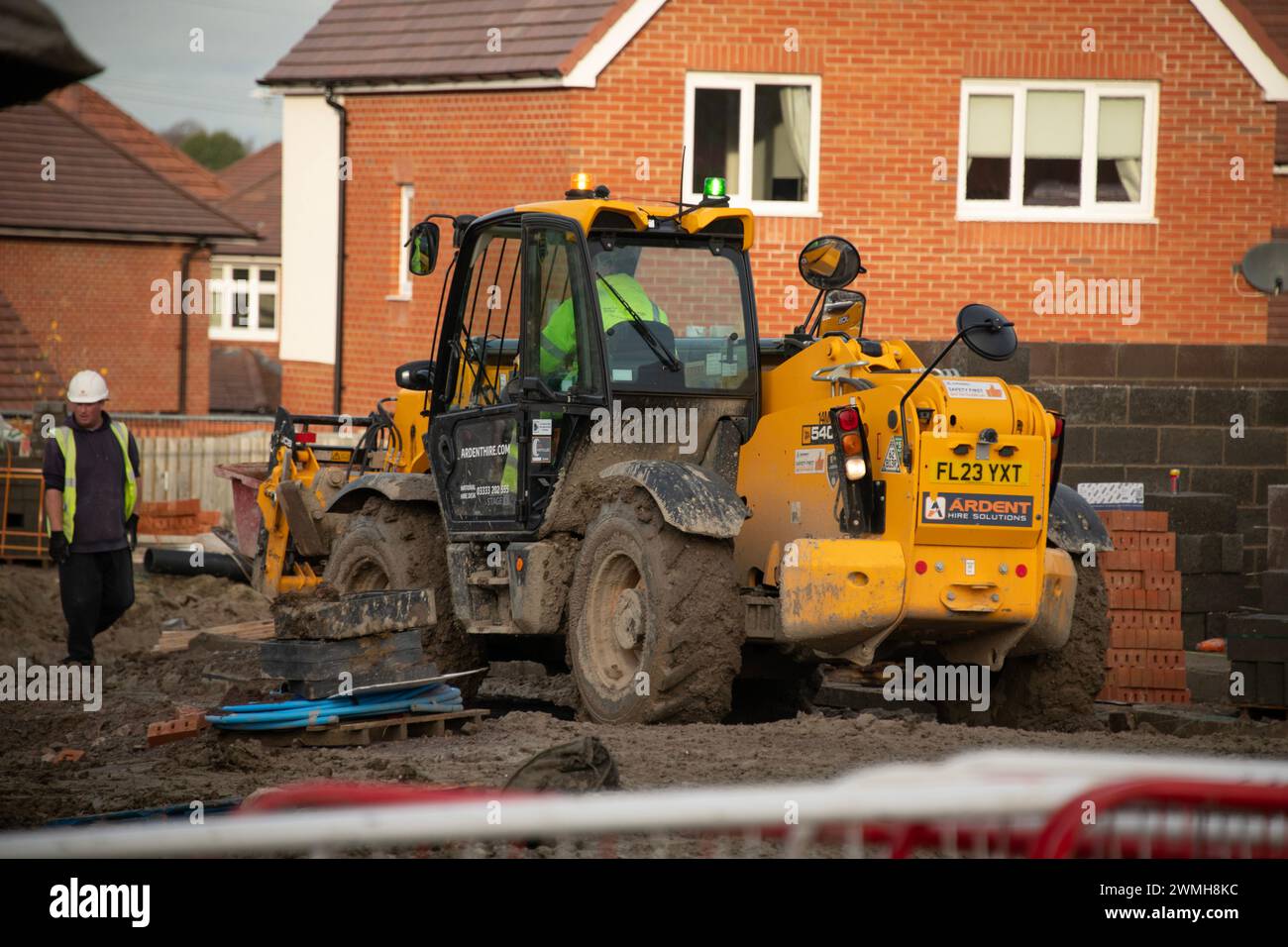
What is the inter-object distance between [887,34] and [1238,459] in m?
7.68

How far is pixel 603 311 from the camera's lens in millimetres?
9273

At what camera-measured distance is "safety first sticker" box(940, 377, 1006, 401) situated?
8.12 m

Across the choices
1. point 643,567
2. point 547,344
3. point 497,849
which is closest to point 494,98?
point 547,344

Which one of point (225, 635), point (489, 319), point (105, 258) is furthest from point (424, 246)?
point (105, 258)

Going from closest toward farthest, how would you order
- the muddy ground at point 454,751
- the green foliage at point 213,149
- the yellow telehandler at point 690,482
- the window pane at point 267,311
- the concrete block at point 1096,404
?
the muddy ground at point 454,751
the yellow telehandler at point 690,482
the concrete block at point 1096,404
the window pane at point 267,311
the green foliage at point 213,149

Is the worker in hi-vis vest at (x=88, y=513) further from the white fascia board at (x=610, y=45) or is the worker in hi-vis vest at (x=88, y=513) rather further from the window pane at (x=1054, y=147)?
the window pane at (x=1054, y=147)

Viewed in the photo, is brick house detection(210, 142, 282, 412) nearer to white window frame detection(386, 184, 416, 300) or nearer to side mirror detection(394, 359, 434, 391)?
white window frame detection(386, 184, 416, 300)

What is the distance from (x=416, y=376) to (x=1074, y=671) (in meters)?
4.40

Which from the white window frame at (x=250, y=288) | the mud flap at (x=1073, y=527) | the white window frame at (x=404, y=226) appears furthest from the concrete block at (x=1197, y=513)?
the white window frame at (x=250, y=288)

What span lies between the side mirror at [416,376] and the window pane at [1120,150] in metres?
11.8

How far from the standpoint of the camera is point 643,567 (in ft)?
27.9

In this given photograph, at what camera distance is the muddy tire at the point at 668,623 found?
835 cm
